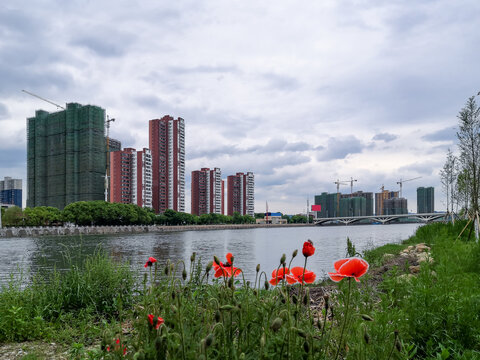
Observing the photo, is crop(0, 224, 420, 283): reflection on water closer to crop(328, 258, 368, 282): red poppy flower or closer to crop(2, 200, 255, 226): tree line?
crop(328, 258, 368, 282): red poppy flower

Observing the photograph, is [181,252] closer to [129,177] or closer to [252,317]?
[252,317]

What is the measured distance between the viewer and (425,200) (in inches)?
3910

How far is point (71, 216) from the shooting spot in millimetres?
75125

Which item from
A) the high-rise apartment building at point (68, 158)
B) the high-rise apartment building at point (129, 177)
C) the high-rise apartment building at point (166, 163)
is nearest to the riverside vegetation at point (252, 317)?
the high-rise apartment building at point (68, 158)

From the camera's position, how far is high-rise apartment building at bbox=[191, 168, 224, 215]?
151 meters

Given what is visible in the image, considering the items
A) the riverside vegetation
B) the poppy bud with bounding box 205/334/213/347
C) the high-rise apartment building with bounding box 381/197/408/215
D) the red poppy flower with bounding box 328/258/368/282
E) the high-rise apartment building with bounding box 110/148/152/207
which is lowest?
the high-rise apartment building with bounding box 381/197/408/215

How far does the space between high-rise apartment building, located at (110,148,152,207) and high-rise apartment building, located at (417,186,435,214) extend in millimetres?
89341

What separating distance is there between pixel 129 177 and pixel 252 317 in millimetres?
123642

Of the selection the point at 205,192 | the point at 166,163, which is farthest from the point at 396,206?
the point at 166,163

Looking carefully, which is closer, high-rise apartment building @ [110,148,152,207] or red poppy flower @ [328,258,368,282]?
red poppy flower @ [328,258,368,282]

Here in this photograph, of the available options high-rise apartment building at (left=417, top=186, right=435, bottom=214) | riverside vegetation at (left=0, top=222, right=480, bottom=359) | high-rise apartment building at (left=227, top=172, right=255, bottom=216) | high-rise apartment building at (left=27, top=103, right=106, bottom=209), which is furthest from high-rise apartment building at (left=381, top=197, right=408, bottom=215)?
riverside vegetation at (left=0, top=222, right=480, bottom=359)

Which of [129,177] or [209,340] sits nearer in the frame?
[209,340]

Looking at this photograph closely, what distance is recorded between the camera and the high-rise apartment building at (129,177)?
384 ft

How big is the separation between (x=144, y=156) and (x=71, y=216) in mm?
49446
